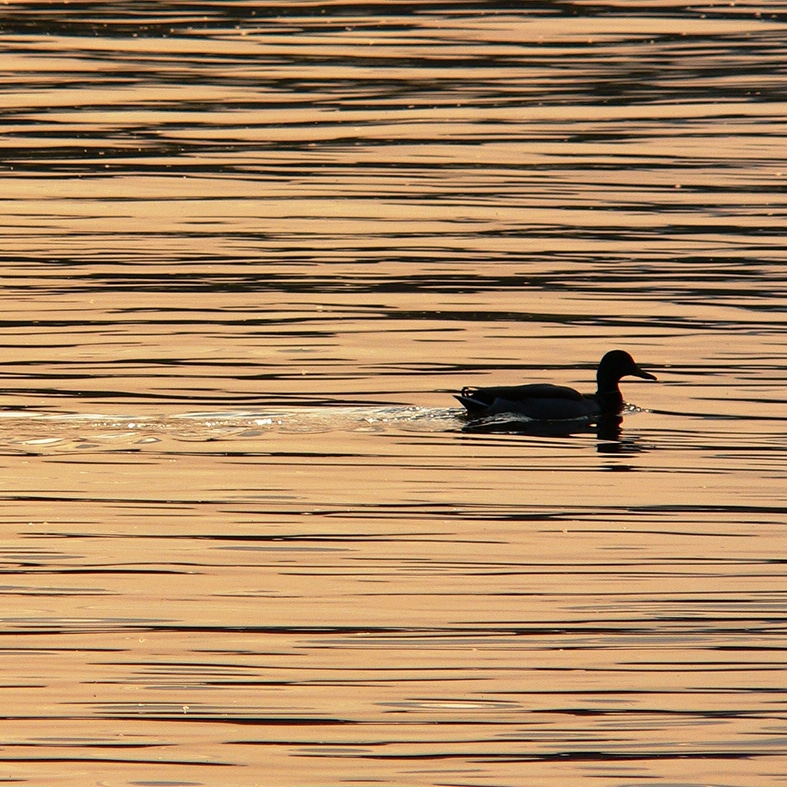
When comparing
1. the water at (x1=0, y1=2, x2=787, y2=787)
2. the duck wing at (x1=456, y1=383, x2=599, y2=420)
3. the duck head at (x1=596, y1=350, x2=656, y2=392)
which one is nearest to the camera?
the water at (x1=0, y1=2, x2=787, y2=787)

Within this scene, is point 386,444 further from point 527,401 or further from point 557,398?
point 557,398

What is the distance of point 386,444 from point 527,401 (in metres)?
1.15

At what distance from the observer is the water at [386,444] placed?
8805mm

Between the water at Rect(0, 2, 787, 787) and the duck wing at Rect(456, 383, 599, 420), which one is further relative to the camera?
the duck wing at Rect(456, 383, 599, 420)

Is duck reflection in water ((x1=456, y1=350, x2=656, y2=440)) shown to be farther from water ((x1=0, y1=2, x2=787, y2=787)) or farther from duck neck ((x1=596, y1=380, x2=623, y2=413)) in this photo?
water ((x1=0, y1=2, x2=787, y2=787))

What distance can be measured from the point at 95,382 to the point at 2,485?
9.93 ft

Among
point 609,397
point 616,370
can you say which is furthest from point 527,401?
point 616,370

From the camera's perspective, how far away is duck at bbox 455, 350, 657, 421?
1473 cm

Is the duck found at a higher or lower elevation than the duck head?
lower

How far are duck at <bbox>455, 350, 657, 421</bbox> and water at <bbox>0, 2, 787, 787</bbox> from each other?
0.20 metres

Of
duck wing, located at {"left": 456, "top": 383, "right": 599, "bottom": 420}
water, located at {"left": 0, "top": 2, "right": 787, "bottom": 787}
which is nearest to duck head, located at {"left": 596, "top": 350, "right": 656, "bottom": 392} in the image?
water, located at {"left": 0, "top": 2, "right": 787, "bottom": 787}

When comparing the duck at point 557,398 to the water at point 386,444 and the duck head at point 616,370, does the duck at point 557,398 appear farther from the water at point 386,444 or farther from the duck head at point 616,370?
the water at point 386,444

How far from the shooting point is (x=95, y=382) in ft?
51.8

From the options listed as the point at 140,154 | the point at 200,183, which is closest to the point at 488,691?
the point at 200,183
